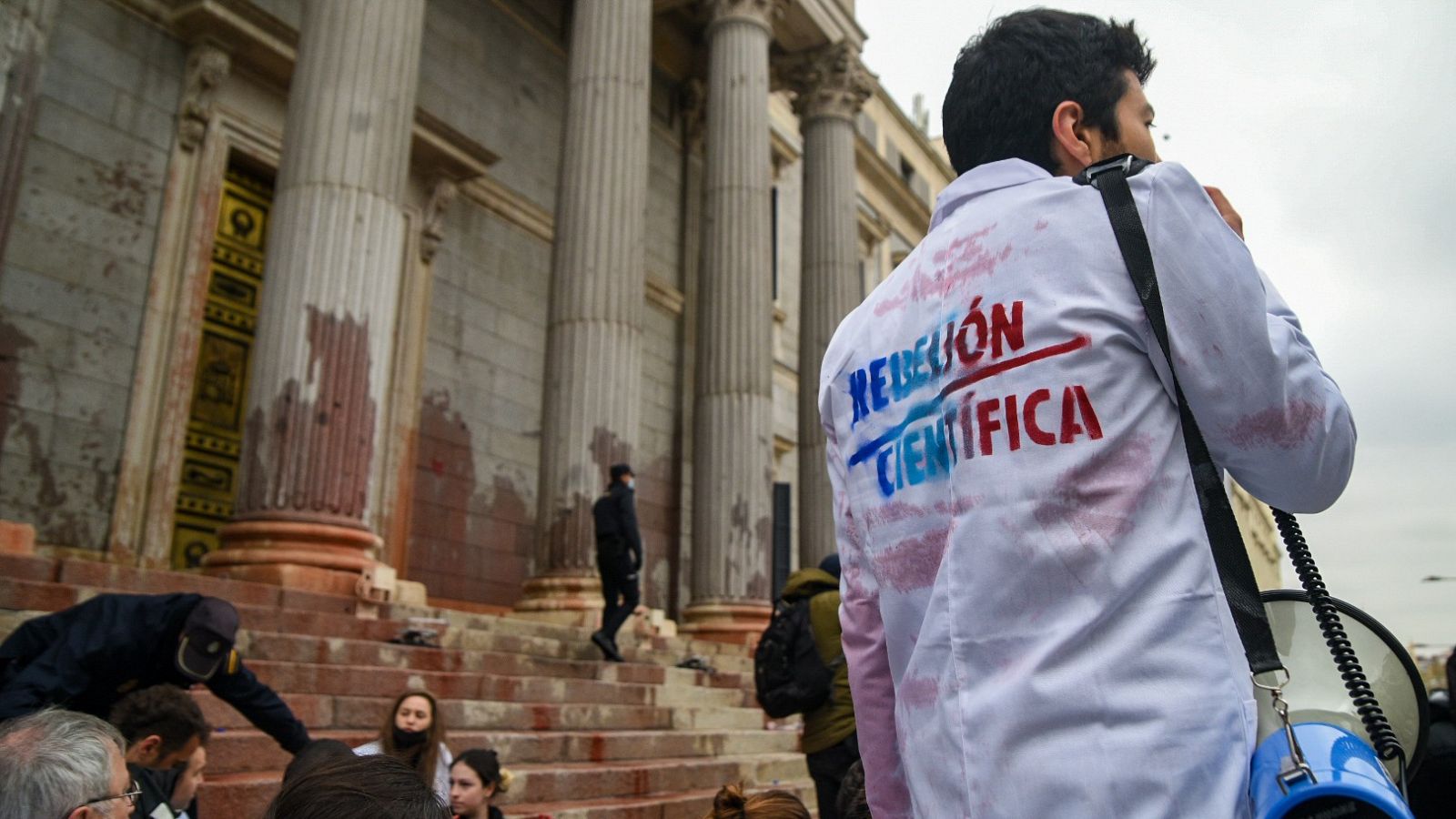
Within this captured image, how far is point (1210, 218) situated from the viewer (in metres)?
1.50

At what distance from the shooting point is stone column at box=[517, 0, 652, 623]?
12.3 metres

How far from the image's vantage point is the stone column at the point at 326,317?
8.95 metres

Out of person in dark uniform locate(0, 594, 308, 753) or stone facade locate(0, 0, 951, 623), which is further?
stone facade locate(0, 0, 951, 623)

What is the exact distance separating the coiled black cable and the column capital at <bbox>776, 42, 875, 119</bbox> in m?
18.3

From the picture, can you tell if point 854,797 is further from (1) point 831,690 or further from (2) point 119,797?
(2) point 119,797

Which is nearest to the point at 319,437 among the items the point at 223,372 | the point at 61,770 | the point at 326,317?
the point at 326,317

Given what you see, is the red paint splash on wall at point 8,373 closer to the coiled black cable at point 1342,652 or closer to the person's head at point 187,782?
the person's head at point 187,782

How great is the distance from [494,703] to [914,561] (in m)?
7.12

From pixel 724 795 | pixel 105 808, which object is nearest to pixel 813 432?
pixel 724 795

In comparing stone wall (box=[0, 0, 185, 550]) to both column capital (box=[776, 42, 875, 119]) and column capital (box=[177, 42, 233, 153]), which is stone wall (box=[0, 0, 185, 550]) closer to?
column capital (box=[177, 42, 233, 153])

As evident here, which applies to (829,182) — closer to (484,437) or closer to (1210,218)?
(484,437)

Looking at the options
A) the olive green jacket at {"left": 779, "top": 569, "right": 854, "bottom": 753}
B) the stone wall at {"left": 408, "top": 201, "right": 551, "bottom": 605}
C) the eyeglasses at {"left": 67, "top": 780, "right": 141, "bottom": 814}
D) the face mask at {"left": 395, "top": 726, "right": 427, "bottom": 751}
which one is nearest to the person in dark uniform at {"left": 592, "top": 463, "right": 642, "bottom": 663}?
the stone wall at {"left": 408, "top": 201, "right": 551, "bottom": 605}

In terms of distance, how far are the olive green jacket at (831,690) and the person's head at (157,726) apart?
2.98 meters

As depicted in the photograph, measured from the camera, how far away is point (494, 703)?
26.8ft
